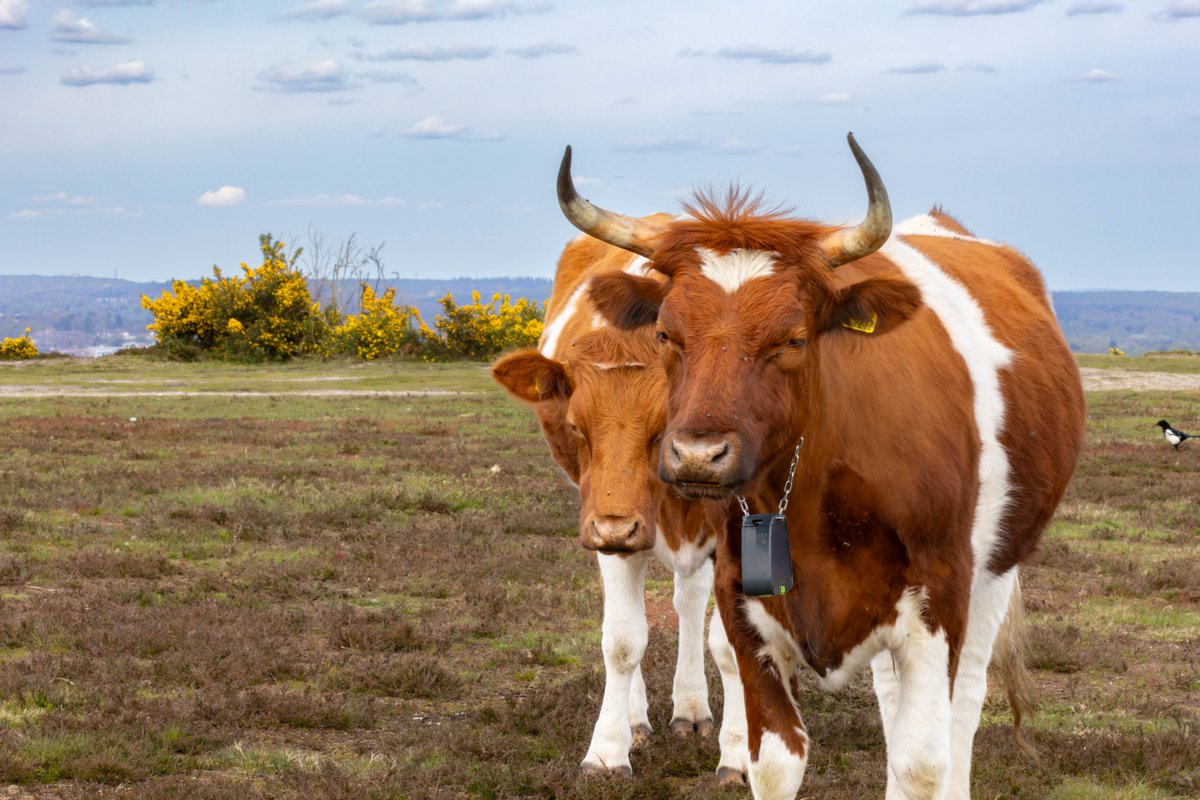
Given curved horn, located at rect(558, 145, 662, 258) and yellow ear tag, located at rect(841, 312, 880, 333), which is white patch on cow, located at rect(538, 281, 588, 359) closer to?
curved horn, located at rect(558, 145, 662, 258)

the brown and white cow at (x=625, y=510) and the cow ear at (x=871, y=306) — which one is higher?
the cow ear at (x=871, y=306)

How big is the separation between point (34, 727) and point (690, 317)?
4392 mm

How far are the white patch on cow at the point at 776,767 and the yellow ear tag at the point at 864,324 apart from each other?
1.58 metres

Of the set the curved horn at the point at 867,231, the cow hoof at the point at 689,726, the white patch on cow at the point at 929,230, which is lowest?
the cow hoof at the point at 689,726

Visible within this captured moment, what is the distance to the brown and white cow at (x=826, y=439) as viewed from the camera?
4.33 meters

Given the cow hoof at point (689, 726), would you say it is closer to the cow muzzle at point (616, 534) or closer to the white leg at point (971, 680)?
the white leg at point (971, 680)

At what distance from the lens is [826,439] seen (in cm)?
468

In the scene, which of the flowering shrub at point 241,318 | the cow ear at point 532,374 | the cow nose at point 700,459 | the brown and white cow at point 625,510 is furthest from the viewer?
the flowering shrub at point 241,318

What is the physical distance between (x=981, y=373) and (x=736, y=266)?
167 centimetres

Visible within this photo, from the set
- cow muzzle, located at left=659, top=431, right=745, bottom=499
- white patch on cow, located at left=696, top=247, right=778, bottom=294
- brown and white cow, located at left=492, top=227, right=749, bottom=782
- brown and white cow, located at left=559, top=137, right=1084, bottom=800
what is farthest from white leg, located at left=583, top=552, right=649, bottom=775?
cow muzzle, located at left=659, top=431, right=745, bottom=499

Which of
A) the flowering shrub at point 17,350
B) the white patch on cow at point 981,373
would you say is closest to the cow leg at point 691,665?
the white patch on cow at point 981,373

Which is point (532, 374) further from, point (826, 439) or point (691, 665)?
point (826, 439)

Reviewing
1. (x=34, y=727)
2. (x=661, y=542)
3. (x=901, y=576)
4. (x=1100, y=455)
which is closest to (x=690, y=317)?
(x=901, y=576)

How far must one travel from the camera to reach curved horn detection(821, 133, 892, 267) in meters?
4.42
